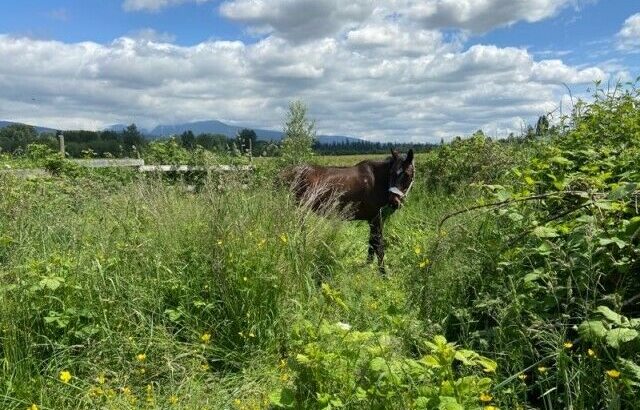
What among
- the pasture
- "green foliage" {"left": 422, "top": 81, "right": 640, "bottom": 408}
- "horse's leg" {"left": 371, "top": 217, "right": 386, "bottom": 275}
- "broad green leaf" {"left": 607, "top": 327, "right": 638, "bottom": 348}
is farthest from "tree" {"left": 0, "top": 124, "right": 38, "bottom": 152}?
"broad green leaf" {"left": 607, "top": 327, "right": 638, "bottom": 348}

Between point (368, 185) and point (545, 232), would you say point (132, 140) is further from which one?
point (545, 232)

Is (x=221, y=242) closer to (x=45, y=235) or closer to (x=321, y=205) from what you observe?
(x=45, y=235)

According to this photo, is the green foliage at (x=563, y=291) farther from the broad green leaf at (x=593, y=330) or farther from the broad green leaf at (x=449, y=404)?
the broad green leaf at (x=449, y=404)

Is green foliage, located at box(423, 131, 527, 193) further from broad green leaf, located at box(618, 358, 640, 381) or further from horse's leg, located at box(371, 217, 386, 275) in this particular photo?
broad green leaf, located at box(618, 358, 640, 381)

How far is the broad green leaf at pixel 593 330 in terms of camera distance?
223 centimetres

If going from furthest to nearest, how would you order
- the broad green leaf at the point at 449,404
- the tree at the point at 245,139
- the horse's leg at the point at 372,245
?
the tree at the point at 245,139 < the horse's leg at the point at 372,245 < the broad green leaf at the point at 449,404

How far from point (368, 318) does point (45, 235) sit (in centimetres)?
281

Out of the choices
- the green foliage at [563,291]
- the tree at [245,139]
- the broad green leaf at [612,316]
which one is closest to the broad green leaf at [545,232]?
the green foliage at [563,291]

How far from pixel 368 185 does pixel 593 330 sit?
5113 mm

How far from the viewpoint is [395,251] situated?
6953 mm

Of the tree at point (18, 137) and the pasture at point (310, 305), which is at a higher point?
the tree at point (18, 137)

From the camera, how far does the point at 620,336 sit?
219 cm

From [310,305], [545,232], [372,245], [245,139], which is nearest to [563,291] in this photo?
[545,232]

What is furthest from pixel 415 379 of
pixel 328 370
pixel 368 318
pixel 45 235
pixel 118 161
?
pixel 118 161
